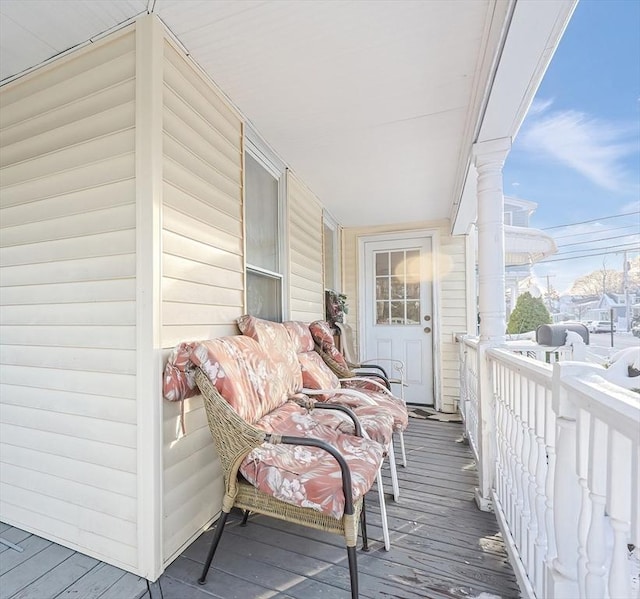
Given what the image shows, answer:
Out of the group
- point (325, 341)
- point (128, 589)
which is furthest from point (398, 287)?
point (128, 589)

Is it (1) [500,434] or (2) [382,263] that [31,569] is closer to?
(1) [500,434]

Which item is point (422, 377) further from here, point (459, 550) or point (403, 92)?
point (403, 92)

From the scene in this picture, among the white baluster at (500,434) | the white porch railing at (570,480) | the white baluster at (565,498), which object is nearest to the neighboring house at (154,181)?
Result: the white baluster at (500,434)

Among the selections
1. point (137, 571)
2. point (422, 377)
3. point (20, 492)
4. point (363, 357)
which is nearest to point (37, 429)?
point (20, 492)

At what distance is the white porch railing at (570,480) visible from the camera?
0.65m

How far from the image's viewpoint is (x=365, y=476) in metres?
1.33

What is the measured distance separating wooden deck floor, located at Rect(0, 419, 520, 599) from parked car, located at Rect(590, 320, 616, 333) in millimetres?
1447

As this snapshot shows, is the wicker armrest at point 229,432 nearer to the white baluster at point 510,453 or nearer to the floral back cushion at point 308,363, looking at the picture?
the floral back cushion at point 308,363

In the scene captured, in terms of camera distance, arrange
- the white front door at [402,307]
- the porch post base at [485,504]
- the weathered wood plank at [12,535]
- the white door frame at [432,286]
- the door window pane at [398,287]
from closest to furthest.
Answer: the weathered wood plank at [12,535]
the porch post base at [485,504]
the white door frame at [432,286]
the white front door at [402,307]
the door window pane at [398,287]

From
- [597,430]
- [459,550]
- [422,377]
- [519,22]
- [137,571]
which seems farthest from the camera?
[422,377]

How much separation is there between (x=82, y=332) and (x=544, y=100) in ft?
18.1

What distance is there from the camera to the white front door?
4539 millimetres

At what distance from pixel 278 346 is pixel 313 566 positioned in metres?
1.14

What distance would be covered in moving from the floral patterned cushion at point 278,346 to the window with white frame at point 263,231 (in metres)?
0.34
